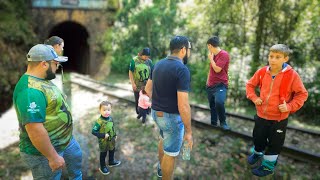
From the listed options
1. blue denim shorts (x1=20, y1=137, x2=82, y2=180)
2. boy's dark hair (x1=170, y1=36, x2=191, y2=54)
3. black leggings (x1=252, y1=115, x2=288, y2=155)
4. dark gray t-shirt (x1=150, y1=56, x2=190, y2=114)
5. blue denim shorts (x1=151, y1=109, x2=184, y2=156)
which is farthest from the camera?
black leggings (x1=252, y1=115, x2=288, y2=155)

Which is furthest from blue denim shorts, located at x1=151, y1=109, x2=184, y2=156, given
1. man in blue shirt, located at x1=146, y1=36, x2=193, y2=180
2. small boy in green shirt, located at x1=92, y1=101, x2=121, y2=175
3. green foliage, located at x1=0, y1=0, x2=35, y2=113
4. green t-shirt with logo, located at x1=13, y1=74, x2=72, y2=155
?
green foliage, located at x1=0, y1=0, x2=35, y2=113

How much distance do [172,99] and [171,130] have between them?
0.46 metres

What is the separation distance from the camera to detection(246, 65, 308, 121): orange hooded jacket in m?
3.88

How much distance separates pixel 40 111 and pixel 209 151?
13.0 ft

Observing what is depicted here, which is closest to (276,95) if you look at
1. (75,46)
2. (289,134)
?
(289,134)

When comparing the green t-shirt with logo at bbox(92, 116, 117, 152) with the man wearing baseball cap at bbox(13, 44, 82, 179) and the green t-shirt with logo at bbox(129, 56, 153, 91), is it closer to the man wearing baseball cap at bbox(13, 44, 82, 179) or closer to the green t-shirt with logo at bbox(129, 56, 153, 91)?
the man wearing baseball cap at bbox(13, 44, 82, 179)

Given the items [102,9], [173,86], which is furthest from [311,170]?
[102,9]

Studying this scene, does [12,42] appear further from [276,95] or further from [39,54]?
[276,95]

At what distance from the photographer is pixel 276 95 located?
4.00m

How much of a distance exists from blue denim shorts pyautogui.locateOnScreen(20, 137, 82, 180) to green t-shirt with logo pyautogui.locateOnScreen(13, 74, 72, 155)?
91 millimetres

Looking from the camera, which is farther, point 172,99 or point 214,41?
point 214,41

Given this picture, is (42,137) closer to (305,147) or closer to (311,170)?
(311,170)

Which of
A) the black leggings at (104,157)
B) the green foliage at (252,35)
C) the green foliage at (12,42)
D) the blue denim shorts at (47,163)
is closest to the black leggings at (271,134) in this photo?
the black leggings at (104,157)

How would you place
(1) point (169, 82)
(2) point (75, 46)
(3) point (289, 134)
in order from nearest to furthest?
(1) point (169, 82) < (3) point (289, 134) < (2) point (75, 46)
